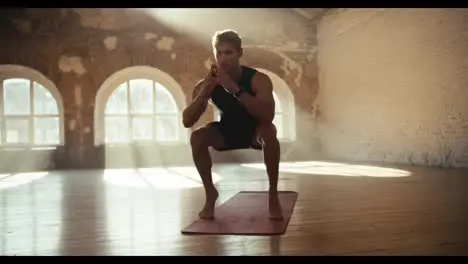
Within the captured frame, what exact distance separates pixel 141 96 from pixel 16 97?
228cm

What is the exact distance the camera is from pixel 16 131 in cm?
877

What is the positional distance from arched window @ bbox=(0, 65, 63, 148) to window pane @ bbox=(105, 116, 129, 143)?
2.91 feet

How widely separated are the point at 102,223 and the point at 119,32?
7.05 metres

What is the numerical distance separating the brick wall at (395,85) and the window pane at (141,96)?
3.44 m

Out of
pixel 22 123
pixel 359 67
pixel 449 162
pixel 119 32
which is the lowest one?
pixel 449 162

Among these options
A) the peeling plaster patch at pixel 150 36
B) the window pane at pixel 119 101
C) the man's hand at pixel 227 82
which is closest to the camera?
the man's hand at pixel 227 82

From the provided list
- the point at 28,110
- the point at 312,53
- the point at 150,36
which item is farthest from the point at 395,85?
the point at 28,110

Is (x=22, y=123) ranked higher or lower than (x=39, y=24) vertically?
lower

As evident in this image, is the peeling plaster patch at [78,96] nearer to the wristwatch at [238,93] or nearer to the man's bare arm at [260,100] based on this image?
the man's bare arm at [260,100]

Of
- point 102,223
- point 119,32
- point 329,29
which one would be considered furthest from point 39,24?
point 102,223

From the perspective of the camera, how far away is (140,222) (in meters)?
2.49

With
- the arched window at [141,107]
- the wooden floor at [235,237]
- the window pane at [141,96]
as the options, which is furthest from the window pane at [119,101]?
the wooden floor at [235,237]

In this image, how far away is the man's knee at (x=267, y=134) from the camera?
2518mm
